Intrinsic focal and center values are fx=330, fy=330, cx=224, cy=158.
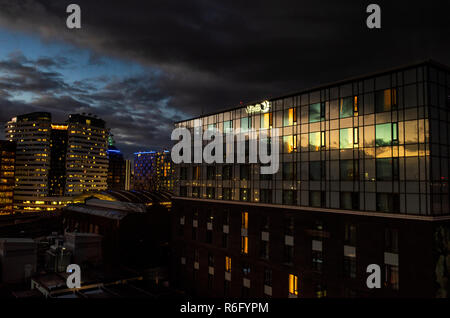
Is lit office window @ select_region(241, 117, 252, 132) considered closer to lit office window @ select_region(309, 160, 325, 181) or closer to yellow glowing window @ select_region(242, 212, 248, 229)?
lit office window @ select_region(309, 160, 325, 181)

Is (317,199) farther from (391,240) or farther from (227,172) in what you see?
(227,172)

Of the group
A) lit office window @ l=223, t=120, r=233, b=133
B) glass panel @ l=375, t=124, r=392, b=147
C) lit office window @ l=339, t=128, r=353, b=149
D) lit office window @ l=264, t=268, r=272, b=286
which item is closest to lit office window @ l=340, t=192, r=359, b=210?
lit office window @ l=339, t=128, r=353, b=149

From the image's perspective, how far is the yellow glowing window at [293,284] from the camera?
43.1 m

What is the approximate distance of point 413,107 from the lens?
34406 millimetres

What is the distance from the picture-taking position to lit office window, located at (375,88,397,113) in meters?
36.0

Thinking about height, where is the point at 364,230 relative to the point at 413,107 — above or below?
below

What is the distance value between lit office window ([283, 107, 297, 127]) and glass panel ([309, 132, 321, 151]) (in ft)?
12.2

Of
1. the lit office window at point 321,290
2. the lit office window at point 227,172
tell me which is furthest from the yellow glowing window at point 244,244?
the lit office window at point 321,290

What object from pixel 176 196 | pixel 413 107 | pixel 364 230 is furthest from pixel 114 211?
pixel 413 107

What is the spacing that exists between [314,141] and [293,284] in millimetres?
19023

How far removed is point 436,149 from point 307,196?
1565 centimetres

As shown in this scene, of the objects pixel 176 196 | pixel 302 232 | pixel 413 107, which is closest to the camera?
pixel 413 107

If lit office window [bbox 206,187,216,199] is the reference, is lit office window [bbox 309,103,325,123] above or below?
above
